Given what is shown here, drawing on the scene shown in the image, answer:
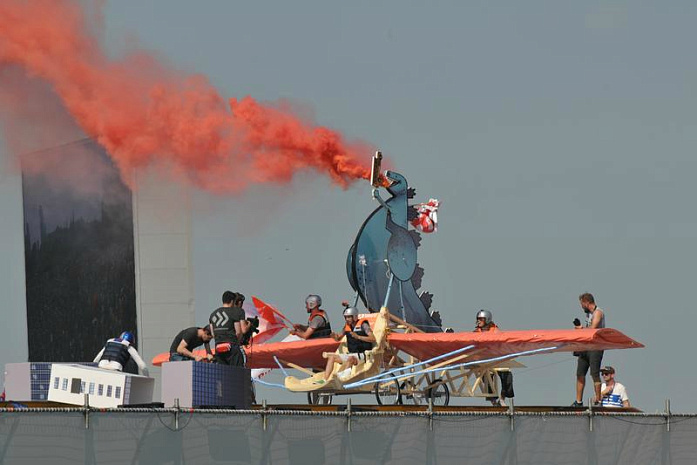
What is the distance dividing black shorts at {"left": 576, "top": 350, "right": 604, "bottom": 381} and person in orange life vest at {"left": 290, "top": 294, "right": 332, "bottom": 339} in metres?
4.93

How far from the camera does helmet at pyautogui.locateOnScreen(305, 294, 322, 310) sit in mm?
27281

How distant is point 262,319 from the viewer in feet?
96.8

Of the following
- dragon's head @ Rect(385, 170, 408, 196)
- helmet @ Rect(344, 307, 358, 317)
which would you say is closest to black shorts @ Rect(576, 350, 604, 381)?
helmet @ Rect(344, 307, 358, 317)

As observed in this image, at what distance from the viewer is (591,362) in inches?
1009

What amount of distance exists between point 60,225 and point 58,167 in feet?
6.40

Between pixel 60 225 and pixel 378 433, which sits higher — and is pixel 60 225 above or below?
above

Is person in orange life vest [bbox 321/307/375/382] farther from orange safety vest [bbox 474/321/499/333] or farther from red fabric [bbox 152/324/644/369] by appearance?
orange safety vest [bbox 474/321/499/333]

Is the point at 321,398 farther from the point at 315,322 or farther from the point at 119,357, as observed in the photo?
the point at 119,357

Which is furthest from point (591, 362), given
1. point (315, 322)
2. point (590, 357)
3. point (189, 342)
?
point (189, 342)

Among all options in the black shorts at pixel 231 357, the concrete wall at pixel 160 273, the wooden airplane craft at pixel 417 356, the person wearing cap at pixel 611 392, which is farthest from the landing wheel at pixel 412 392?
the concrete wall at pixel 160 273

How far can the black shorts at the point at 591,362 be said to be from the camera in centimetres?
2539

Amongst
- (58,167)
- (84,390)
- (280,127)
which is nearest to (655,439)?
(84,390)

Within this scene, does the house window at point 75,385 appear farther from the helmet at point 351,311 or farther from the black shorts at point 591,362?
the black shorts at point 591,362

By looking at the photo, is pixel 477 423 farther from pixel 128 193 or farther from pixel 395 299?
pixel 128 193
